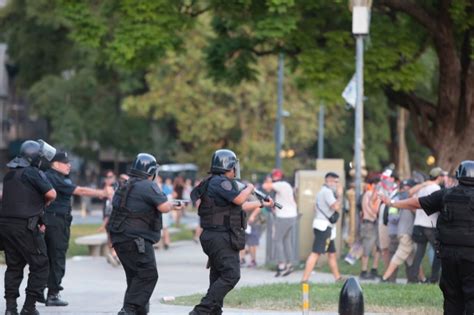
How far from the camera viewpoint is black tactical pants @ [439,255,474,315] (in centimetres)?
1175

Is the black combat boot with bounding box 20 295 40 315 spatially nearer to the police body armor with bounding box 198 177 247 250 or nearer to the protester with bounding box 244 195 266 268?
the police body armor with bounding box 198 177 247 250

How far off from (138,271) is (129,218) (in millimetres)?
554

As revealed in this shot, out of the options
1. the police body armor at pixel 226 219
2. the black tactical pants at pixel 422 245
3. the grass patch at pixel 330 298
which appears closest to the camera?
the police body armor at pixel 226 219

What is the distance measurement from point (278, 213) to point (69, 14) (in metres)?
8.97

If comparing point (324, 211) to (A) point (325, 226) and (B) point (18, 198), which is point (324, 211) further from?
(B) point (18, 198)

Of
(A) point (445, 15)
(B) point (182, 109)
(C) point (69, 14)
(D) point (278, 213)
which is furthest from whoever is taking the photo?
(B) point (182, 109)

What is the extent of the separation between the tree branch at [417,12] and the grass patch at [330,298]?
10135 mm

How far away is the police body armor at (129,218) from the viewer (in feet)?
42.1

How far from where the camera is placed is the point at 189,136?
5294 cm

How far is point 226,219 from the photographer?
515 inches

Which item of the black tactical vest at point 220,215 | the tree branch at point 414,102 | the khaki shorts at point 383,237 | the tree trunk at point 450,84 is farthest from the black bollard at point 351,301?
the tree branch at point 414,102

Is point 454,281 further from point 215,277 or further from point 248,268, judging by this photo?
point 248,268

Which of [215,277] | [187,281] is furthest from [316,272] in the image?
[215,277]

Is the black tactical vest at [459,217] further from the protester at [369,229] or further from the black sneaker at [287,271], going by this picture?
the black sneaker at [287,271]
